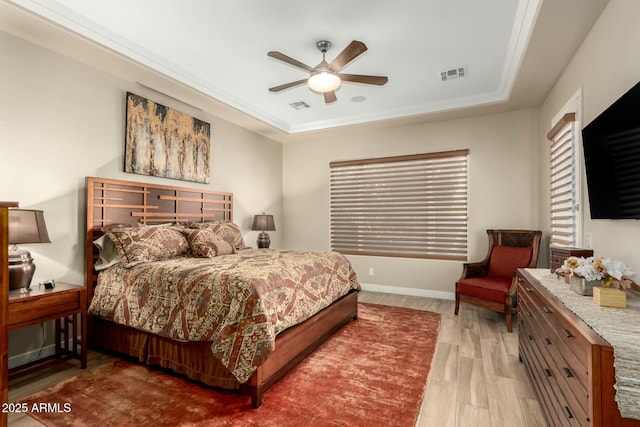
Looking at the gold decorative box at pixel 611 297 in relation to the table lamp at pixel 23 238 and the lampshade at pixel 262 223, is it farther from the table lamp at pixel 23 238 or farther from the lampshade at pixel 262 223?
the lampshade at pixel 262 223

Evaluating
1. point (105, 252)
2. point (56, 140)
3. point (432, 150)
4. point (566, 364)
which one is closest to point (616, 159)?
point (566, 364)

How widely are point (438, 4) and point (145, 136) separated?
10.7 ft

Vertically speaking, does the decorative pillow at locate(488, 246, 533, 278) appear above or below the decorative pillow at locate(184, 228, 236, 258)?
below

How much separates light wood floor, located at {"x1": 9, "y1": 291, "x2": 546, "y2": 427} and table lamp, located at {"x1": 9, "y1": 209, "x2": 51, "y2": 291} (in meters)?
0.81

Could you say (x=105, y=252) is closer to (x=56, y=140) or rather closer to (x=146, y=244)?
(x=146, y=244)

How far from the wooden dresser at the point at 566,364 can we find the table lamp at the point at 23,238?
335 centimetres

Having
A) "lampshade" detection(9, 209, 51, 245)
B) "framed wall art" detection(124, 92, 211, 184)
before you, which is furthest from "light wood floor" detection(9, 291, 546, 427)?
"framed wall art" detection(124, 92, 211, 184)

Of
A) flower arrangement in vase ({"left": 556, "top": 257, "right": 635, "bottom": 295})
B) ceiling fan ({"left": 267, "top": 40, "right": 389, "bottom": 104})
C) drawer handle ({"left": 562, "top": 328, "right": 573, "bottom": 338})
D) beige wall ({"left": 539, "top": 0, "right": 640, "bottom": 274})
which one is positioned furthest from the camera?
ceiling fan ({"left": 267, "top": 40, "right": 389, "bottom": 104})

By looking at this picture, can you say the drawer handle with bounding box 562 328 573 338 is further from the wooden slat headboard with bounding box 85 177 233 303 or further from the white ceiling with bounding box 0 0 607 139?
the wooden slat headboard with bounding box 85 177 233 303

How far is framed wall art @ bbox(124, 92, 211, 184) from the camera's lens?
11.4 ft

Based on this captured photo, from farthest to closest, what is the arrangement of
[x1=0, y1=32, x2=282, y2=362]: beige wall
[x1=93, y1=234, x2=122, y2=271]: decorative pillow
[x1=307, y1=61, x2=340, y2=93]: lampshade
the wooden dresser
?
[x1=93, y1=234, x2=122, y2=271]: decorative pillow, [x1=307, y1=61, x2=340, y2=93]: lampshade, [x1=0, y1=32, x2=282, y2=362]: beige wall, the wooden dresser

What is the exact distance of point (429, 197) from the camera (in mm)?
4969

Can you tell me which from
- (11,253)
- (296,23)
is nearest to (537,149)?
(296,23)

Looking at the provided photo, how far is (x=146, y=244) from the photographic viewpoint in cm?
296
